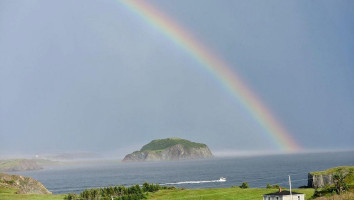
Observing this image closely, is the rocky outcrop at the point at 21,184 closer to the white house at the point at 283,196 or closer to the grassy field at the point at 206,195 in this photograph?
the grassy field at the point at 206,195

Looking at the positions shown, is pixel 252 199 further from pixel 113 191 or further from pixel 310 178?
pixel 310 178

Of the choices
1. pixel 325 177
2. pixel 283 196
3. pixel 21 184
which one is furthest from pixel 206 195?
pixel 21 184

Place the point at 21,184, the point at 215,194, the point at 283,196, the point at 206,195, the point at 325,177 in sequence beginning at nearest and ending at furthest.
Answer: the point at 283,196 < the point at 206,195 < the point at 215,194 < the point at 21,184 < the point at 325,177

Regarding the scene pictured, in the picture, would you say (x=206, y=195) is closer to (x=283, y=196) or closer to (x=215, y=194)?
(x=215, y=194)

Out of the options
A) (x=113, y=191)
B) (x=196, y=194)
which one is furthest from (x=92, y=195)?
(x=196, y=194)

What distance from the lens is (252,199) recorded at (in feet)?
264

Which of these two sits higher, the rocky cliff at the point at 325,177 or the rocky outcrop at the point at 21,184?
the rocky cliff at the point at 325,177

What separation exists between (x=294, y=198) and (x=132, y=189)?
3619cm

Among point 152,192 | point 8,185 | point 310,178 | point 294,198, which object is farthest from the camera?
point 310,178

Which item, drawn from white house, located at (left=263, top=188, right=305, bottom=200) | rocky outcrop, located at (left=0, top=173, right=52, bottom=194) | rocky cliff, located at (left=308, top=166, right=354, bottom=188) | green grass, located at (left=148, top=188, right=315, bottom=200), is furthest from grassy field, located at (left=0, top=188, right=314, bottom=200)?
rocky cliff, located at (left=308, top=166, right=354, bottom=188)

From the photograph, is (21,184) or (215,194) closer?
(215,194)

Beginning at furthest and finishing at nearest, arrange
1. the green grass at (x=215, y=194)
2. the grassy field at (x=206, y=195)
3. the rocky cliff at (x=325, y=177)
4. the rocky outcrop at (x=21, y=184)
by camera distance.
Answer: the rocky cliff at (x=325, y=177) → the rocky outcrop at (x=21, y=184) → the grassy field at (x=206, y=195) → the green grass at (x=215, y=194)

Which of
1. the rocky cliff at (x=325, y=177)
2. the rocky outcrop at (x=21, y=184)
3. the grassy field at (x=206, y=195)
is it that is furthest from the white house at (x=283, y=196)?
the rocky outcrop at (x=21, y=184)

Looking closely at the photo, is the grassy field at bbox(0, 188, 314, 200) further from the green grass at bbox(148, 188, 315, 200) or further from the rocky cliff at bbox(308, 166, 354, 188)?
the rocky cliff at bbox(308, 166, 354, 188)
